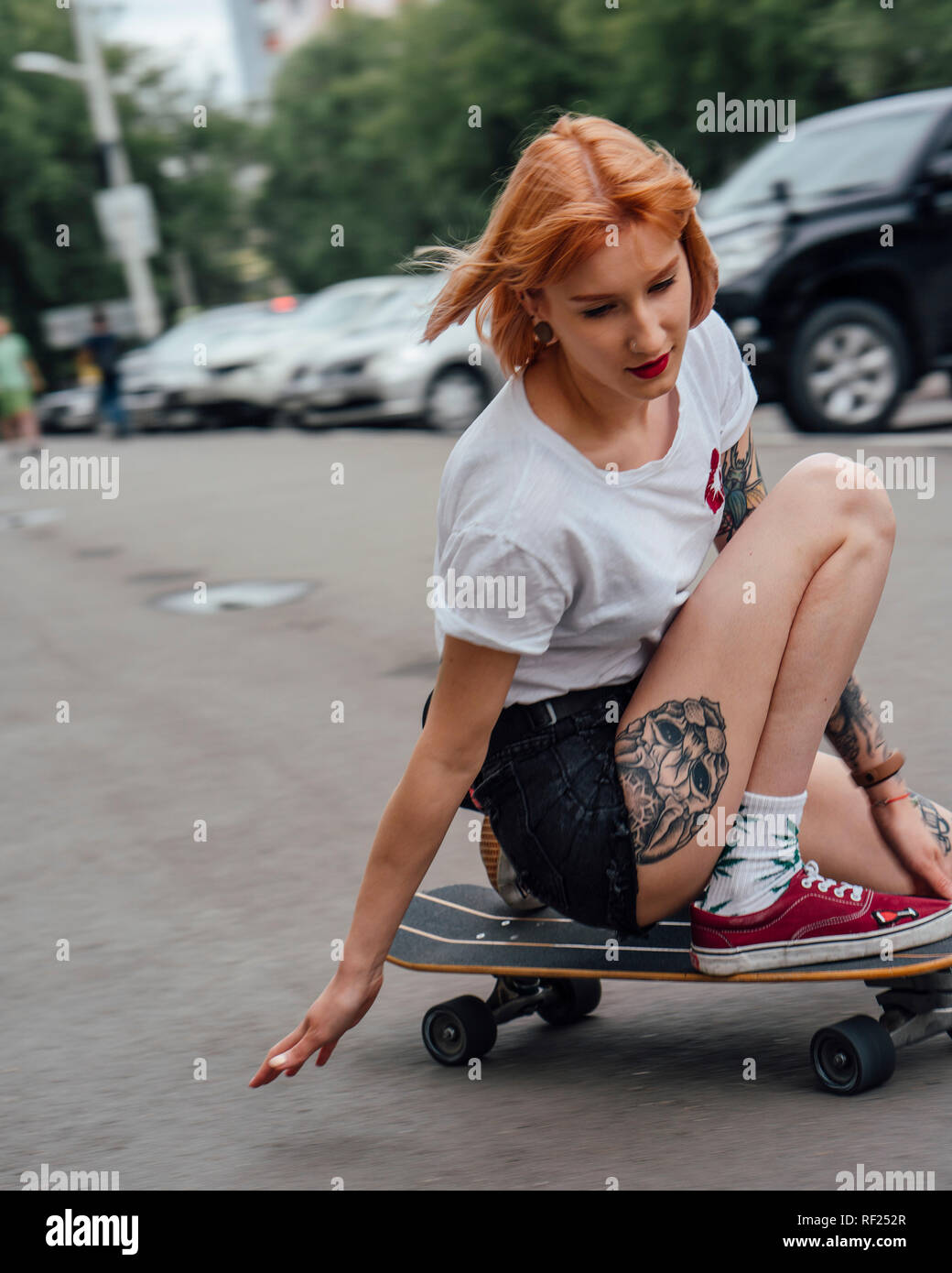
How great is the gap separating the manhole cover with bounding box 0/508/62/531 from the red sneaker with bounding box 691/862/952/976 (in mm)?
9812

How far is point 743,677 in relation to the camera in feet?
8.31

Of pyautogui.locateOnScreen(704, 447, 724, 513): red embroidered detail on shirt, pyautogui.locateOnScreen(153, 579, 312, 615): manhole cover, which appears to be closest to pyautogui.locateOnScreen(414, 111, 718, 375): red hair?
pyautogui.locateOnScreen(704, 447, 724, 513): red embroidered detail on shirt

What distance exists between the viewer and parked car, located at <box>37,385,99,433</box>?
23922 mm

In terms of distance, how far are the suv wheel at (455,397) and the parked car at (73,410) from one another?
9527 mm

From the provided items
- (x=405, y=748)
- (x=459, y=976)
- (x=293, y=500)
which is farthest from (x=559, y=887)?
(x=293, y=500)

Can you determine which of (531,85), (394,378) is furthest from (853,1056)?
(531,85)

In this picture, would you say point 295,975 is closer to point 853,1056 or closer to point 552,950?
point 552,950

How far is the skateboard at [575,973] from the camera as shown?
99.3 inches

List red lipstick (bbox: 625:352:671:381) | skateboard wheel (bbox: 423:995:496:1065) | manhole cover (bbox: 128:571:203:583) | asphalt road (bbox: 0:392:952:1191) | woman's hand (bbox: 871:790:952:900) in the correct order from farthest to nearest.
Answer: manhole cover (bbox: 128:571:203:583)
skateboard wheel (bbox: 423:995:496:1065)
woman's hand (bbox: 871:790:952:900)
asphalt road (bbox: 0:392:952:1191)
red lipstick (bbox: 625:352:671:381)

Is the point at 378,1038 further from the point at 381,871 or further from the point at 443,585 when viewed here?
the point at 443,585

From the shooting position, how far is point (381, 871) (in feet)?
8.21

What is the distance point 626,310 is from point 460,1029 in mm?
1244

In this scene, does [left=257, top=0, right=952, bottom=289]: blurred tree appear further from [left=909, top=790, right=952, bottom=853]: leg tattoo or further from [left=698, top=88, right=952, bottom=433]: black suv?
[left=909, top=790, right=952, bottom=853]: leg tattoo

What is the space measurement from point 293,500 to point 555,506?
353 inches
